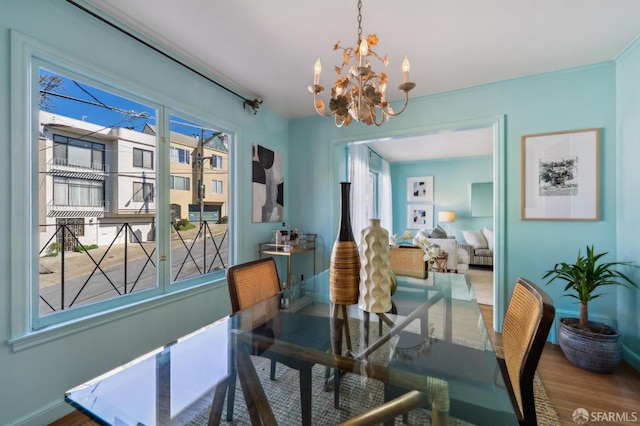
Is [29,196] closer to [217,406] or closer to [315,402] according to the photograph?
[217,406]

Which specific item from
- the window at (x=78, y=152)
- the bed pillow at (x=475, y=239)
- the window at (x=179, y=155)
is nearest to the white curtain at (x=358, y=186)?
the window at (x=179, y=155)

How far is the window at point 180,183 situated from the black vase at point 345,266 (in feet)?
5.25

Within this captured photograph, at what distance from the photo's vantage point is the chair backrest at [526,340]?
0.89m

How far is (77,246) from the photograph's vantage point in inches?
66.1

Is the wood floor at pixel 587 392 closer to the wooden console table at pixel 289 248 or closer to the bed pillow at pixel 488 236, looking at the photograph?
the wooden console table at pixel 289 248

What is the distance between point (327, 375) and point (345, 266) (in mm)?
844

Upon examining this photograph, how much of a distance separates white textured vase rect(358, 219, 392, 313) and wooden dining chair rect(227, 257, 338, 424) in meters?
0.28

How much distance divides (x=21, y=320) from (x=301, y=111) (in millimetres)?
3055

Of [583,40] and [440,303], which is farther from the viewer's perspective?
[583,40]

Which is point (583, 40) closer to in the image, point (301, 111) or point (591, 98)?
point (591, 98)

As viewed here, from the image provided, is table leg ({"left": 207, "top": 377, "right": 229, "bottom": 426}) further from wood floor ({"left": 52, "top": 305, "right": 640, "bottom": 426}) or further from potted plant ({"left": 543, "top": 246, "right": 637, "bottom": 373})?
potted plant ({"left": 543, "top": 246, "right": 637, "bottom": 373})

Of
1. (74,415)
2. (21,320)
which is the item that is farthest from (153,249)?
(74,415)

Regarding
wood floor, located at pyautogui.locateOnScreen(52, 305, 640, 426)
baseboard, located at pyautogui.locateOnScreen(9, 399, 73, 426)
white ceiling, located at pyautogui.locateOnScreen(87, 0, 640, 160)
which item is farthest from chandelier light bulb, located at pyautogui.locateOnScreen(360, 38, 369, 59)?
baseboard, located at pyautogui.locateOnScreen(9, 399, 73, 426)

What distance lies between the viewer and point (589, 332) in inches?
79.2
